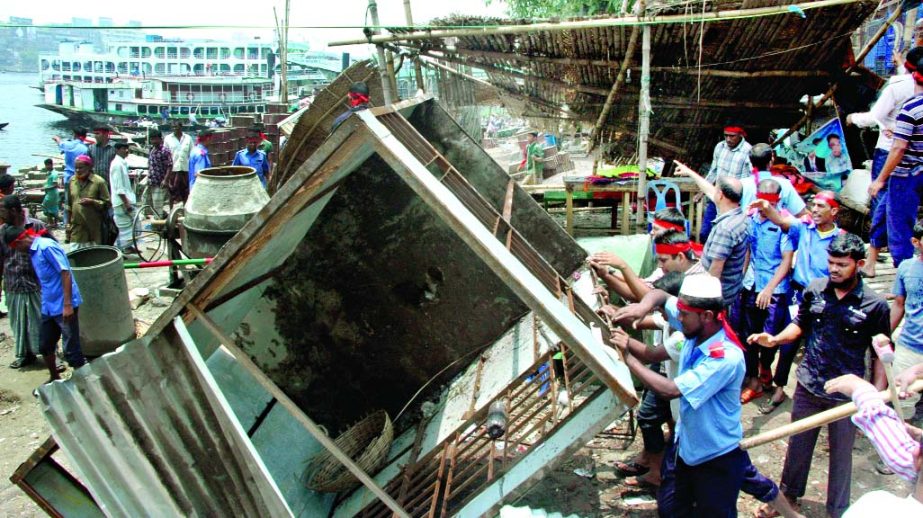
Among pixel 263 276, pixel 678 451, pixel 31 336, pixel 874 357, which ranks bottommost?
pixel 31 336

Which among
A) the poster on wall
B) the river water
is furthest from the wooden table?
the river water

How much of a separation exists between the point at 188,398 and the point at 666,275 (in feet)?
8.46

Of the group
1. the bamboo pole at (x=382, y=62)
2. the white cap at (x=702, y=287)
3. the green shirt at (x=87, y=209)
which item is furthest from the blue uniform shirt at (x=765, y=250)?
the green shirt at (x=87, y=209)

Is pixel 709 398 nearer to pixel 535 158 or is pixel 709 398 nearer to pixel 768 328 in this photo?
pixel 768 328

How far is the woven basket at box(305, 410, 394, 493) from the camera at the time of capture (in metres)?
4.07

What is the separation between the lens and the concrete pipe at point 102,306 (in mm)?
5879

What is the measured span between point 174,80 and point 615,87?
4772 centimetres

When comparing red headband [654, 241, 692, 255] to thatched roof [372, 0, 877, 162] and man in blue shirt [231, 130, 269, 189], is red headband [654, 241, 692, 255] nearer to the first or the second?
thatched roof [372, 0, 877, 162]

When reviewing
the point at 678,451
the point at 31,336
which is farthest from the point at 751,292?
the point at 31,336

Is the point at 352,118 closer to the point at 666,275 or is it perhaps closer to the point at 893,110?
the point at 666,275

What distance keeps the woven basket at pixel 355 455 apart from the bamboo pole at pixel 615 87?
15.9ft

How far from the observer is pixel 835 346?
11.5ft

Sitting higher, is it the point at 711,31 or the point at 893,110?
the point at 711,31

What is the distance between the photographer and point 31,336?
19.8 feet
